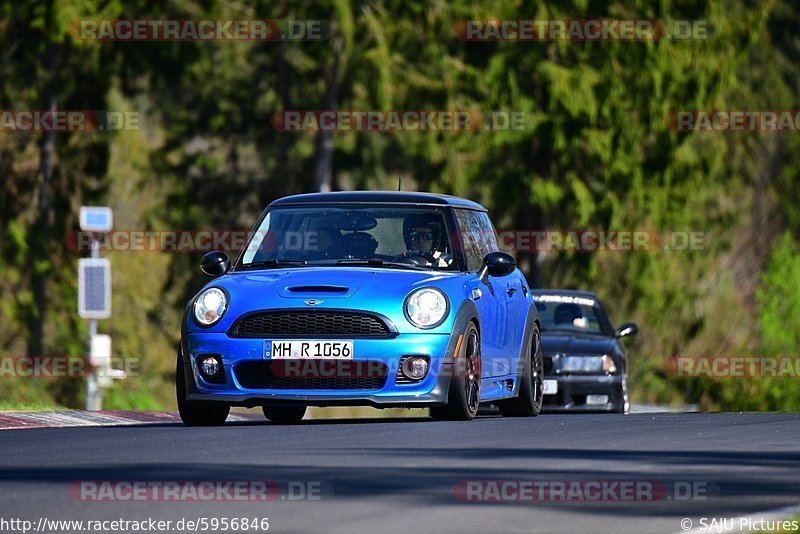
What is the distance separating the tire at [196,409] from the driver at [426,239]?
190cm

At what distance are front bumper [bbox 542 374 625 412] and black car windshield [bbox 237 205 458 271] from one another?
286 inches

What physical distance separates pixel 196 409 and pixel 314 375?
119 centimetres

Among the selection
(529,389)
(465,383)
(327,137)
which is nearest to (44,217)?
(327,137)

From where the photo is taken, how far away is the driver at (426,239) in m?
15.1

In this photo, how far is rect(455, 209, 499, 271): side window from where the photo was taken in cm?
1565

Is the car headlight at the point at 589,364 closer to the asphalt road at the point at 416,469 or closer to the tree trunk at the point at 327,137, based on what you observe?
the asphalt road at the point at 416,469

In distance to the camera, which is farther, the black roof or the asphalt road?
the black roof

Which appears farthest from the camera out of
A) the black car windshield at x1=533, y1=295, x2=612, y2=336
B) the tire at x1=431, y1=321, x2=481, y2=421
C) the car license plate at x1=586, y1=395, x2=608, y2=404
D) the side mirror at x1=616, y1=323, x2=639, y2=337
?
the black car windshield at x1=533, y1=295, x2=612, y2=336

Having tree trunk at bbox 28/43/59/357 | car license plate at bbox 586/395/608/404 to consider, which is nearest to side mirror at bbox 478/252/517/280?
car license plate at bbox 586/395/608/404

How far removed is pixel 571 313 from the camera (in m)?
24.1

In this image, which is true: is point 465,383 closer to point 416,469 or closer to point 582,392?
point 416,469

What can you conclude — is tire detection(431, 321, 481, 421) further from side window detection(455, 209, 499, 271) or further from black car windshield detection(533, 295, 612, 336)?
black car windshield detection(533, 295, 612, 336)

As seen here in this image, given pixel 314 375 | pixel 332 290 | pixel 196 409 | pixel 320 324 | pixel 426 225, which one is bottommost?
pixel 196 409

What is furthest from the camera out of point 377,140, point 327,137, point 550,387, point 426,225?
point 377,140
